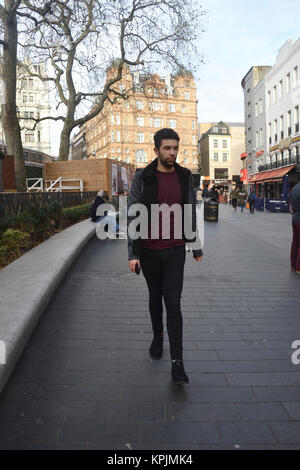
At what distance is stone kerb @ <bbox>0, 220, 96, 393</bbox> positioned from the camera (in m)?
3.28

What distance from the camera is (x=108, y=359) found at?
3594mm

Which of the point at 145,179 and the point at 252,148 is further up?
the point at 252,148

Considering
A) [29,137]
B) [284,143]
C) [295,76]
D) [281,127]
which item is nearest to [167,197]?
[295,76]

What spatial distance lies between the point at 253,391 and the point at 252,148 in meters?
51.5

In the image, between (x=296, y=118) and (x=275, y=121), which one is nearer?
(x=296, y=118)

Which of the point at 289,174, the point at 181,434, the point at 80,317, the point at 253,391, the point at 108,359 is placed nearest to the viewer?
the point at 181,434

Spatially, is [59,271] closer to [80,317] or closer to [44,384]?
[80,317]

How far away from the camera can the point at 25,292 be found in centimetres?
460

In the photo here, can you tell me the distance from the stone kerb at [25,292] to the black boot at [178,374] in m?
1.18

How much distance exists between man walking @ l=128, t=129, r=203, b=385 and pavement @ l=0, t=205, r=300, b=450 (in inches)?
17.8

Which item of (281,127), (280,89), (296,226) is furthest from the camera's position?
(280,89)

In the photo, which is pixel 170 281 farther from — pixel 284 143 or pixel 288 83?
pixel 288 83

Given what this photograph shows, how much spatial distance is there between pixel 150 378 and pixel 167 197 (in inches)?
54.1
